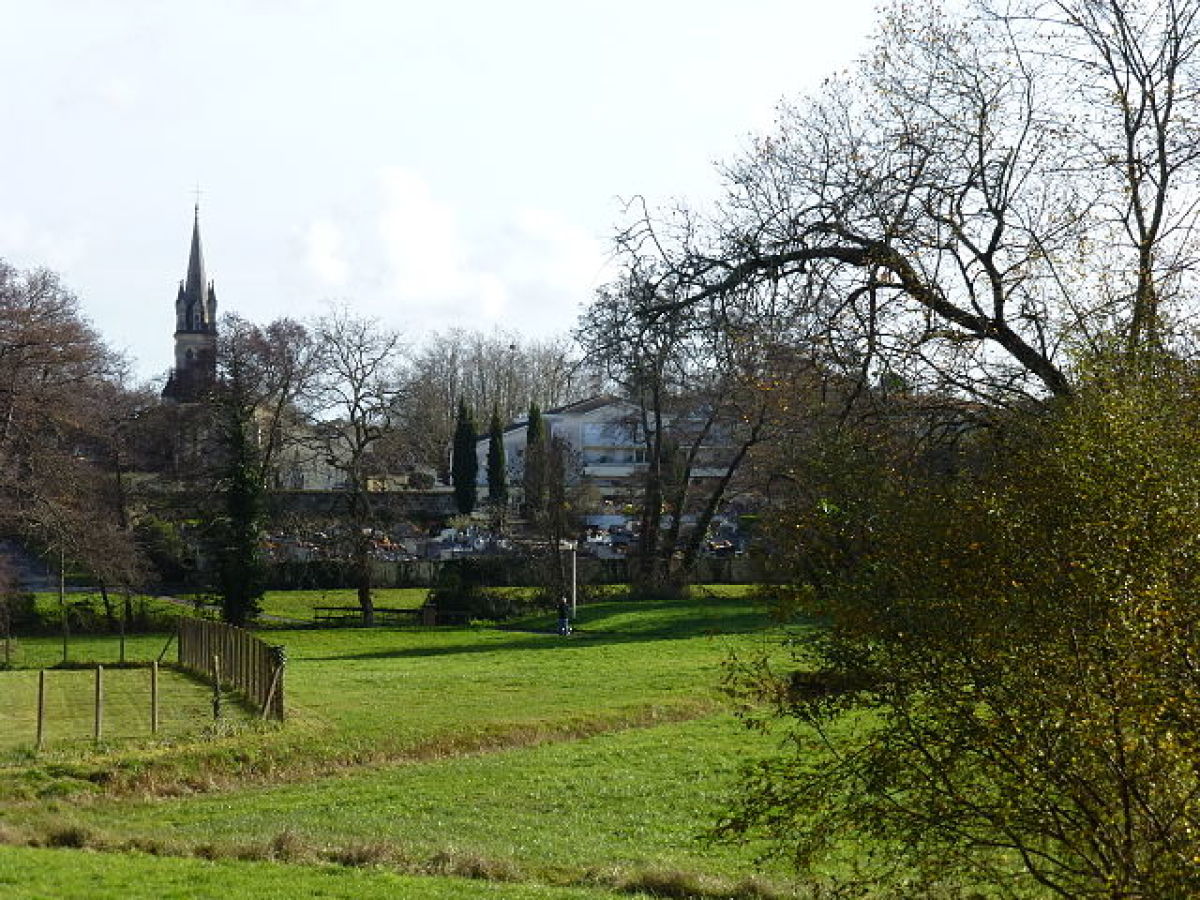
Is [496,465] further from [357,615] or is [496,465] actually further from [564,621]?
[564,621]

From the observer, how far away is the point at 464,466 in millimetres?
103188

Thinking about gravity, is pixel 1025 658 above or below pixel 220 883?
above

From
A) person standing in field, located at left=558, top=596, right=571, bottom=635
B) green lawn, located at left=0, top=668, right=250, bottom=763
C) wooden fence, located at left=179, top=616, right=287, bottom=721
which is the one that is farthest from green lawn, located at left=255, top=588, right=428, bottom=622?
green lawn, located at left=0, top=668, right=250, bottom=763

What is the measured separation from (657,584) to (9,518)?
3009 cm

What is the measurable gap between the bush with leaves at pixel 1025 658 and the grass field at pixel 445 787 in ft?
6.77

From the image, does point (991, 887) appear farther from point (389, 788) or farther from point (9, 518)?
point (9, 518)

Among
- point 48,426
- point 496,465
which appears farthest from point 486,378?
point 48,426

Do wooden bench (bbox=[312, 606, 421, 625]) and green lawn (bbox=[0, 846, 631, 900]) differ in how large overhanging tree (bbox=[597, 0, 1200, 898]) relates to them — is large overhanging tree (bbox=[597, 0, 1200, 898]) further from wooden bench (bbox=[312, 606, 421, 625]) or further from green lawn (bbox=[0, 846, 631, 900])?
→ wooden bench (bbox=[312, 606, 421, 625])

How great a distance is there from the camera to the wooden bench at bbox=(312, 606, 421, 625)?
65.6 m

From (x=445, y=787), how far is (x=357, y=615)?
146 ft

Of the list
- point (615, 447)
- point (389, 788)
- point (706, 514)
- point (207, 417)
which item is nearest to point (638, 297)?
point (389, 788)

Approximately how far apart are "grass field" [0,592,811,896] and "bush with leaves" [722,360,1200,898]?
2.06m

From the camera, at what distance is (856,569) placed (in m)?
8.83

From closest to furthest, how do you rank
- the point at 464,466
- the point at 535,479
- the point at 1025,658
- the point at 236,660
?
the point at 1025,658 → the point at 236,660 → the point at 535,479 → the point at 464,466
